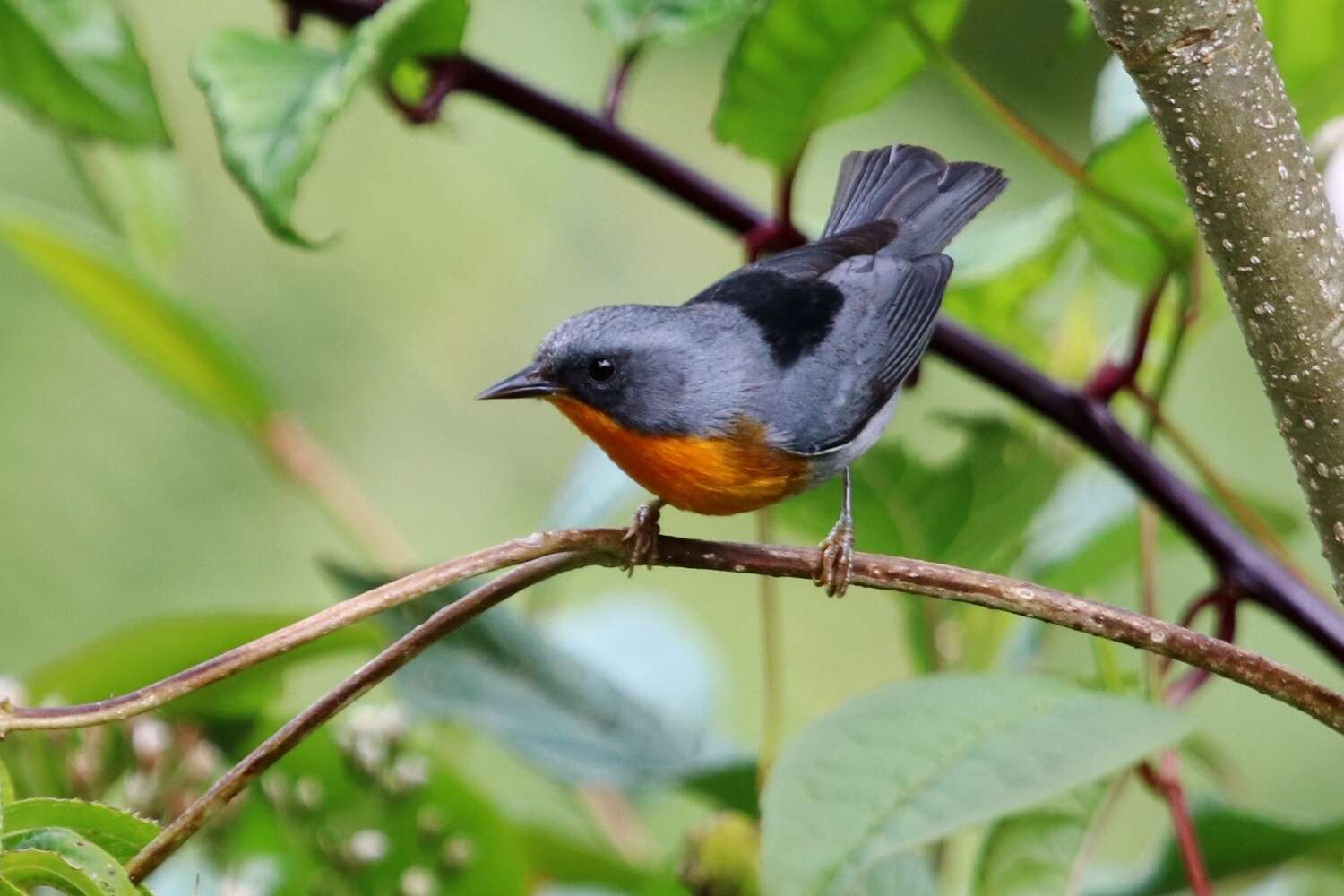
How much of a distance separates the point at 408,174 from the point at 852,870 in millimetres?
4826

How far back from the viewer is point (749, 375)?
5.45 ft

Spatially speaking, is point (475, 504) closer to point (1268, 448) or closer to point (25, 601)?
point (25, 601)

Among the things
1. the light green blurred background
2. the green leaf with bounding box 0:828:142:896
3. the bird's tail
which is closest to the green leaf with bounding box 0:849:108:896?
the green leaf with bounding box 0:828:142:896

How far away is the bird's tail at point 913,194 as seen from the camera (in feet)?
6.22

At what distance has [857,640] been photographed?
4883 millimetres

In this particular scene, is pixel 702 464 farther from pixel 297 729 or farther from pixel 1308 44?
pixel 297 729

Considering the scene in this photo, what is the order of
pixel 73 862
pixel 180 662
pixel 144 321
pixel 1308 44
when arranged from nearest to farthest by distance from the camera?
pixel 73 862 → pixel 1308 44 → pixel 180 662 → pixel 144 321

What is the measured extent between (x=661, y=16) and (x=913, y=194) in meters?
0.60

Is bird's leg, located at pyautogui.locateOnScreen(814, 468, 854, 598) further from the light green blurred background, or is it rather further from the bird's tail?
the light green blurred background

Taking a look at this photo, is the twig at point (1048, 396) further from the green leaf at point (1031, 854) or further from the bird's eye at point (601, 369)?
the green leaf at point (1031, 854)

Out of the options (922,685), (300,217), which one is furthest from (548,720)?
(300,217)

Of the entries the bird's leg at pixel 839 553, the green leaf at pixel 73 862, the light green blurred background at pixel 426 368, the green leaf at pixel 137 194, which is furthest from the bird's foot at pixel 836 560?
the light green blurred background at pixel 426 368

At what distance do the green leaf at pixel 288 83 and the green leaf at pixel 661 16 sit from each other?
167 millimetres

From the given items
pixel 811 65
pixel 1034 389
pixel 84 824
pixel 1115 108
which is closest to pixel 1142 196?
pixel 1115 108
